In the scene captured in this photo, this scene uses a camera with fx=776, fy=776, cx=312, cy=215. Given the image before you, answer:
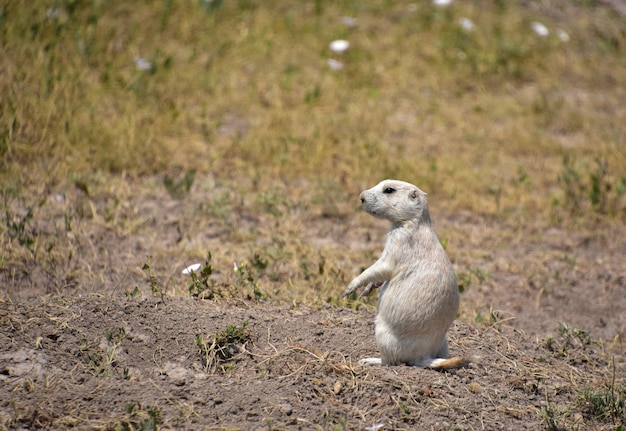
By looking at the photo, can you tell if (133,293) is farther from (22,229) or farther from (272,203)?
(272,203)

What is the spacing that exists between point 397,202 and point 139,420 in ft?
5.42

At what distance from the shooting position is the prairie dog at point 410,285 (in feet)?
12.3

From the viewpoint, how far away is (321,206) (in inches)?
258

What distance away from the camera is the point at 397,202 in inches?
157

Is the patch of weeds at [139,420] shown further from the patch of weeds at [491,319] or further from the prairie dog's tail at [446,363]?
the patch of weeds at [491,319]

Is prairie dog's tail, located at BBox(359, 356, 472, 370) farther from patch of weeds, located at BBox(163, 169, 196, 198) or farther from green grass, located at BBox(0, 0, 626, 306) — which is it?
patch of weeds, located at BBox(163, 169, 196, 198)

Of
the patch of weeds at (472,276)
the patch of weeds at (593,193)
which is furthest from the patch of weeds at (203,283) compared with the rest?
the patch of weeds at (593,193)

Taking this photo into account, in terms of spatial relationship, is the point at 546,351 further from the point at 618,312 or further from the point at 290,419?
the point at 290,419

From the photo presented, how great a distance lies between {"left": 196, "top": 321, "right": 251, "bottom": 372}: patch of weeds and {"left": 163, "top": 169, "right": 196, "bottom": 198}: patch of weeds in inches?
94.6

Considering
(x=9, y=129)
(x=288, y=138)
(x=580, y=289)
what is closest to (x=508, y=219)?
(x=580, y=289)

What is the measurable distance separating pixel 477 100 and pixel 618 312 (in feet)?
12.8

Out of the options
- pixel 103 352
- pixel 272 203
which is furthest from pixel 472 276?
pixel 103 352

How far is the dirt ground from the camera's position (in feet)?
11.3

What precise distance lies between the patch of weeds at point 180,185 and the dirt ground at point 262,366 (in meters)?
0.92
